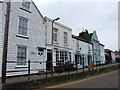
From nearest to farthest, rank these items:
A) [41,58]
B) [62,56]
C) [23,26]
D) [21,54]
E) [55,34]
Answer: [21,54] < [23,26] < [41,58] < [55,34] < [62,56]

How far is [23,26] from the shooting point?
14.2 m

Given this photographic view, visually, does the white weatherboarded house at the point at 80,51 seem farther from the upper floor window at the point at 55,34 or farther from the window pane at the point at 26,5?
the window pane at the point at 26,5

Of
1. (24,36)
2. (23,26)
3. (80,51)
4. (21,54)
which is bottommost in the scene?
(21,54)

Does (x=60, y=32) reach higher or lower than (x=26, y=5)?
lower

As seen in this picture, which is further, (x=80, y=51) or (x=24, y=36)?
(x=80, y=51)

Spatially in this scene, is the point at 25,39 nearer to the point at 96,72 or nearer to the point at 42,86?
the point at 42,86

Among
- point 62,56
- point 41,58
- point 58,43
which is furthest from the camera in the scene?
point 62,56

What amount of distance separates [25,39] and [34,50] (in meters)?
1.72

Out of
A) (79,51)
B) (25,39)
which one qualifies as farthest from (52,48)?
(79,51)

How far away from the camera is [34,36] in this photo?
1531 cm

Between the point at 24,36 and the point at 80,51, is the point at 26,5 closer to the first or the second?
the point at 24,36

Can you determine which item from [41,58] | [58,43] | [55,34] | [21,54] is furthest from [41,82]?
[55,34]

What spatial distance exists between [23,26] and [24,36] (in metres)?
1.12

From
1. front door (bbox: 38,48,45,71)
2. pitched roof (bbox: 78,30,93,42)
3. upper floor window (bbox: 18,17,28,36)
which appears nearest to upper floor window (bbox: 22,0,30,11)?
upper floor window (bbox: 18,17,28,36)
